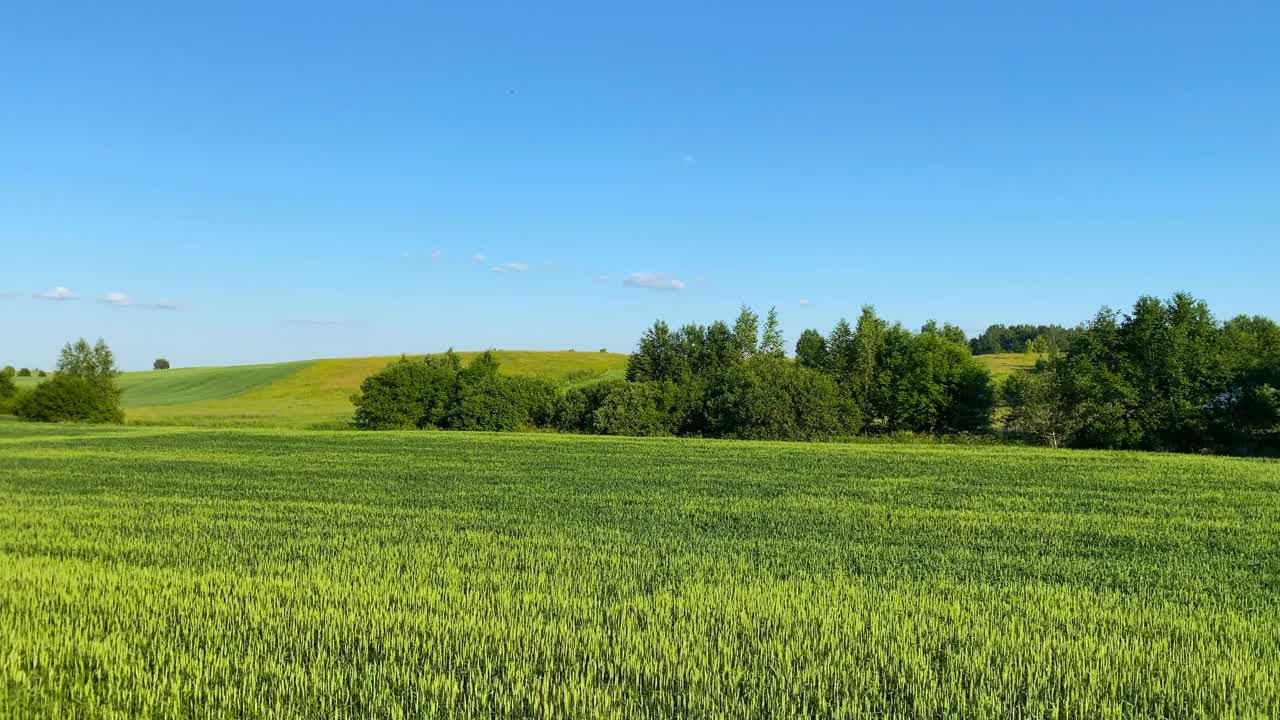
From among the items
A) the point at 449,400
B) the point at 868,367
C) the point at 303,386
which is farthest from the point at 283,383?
the point at 868,367

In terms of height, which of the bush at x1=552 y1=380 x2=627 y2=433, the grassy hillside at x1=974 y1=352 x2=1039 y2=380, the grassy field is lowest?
the grassy field

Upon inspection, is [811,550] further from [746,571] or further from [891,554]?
[746,571]

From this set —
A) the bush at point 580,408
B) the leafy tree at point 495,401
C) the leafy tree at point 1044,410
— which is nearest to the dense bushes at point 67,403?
the leafy tree at point 495,401

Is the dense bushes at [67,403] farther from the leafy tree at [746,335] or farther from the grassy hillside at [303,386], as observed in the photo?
the leafy tree at [746,335]

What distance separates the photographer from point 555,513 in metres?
15.6

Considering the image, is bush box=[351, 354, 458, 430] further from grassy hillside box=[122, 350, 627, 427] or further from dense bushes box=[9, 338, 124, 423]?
dense bushes box=[9, 338, 124, 423]

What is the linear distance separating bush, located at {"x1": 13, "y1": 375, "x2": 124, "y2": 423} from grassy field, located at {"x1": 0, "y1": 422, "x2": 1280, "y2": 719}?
5245cm

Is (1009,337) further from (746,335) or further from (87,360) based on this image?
(87,360)

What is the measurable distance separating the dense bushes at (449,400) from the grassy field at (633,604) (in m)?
39.3

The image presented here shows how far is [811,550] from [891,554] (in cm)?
112

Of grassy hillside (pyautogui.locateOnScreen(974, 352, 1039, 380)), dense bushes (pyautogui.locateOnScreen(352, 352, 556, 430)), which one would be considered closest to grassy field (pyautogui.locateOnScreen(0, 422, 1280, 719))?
dense bushes (pyautogui.locateOnScreen(352, 352, 556, 430))

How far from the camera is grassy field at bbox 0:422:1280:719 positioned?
5.59m

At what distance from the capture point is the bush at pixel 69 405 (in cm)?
6231

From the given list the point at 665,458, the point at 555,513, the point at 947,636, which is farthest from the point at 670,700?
the point at 665,458
